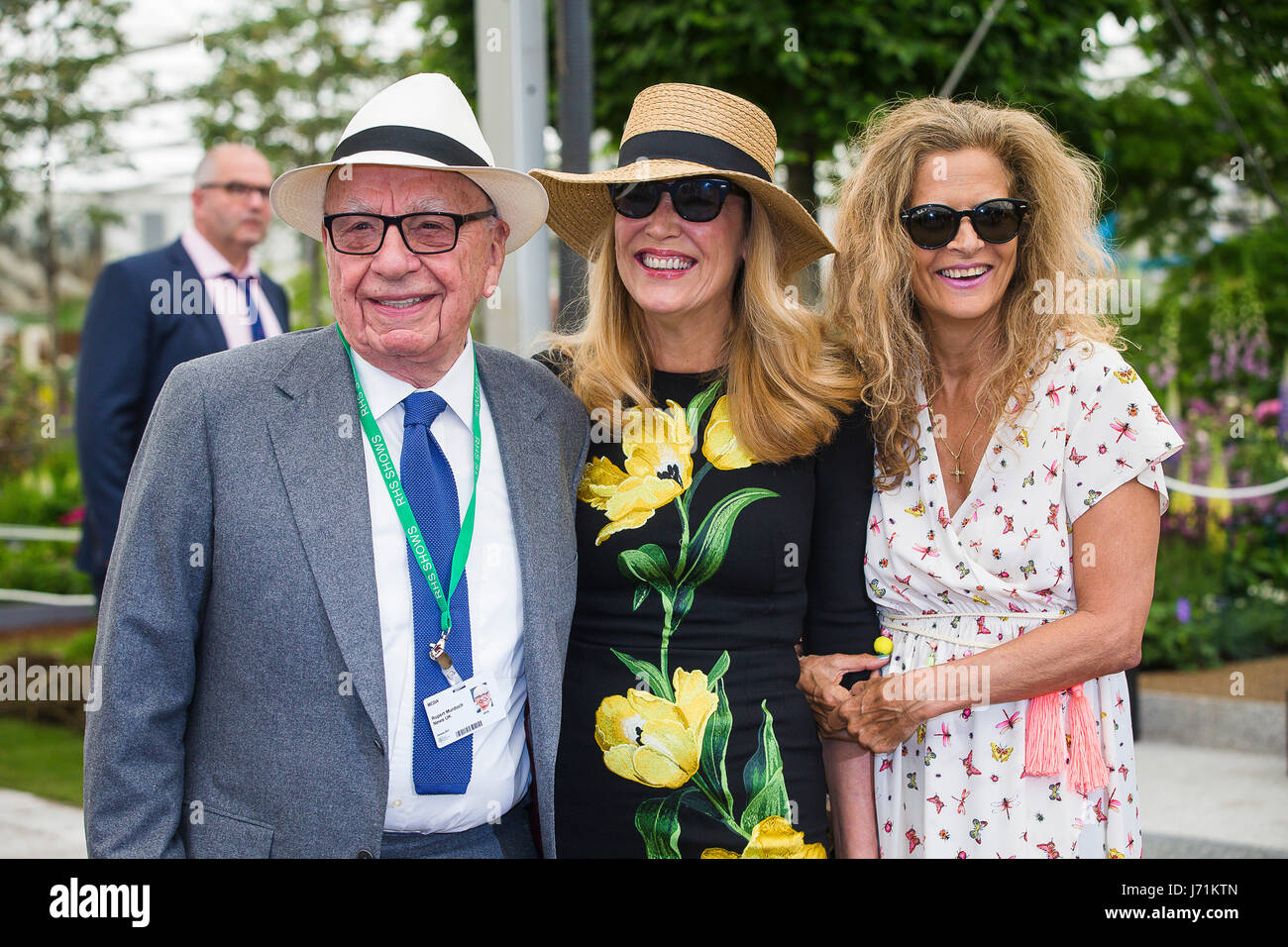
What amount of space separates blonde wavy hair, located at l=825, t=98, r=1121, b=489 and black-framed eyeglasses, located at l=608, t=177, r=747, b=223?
39cm

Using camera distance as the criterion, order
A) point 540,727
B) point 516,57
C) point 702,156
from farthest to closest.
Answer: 1. point 516,57
2. point 702,156
3. point 540,727

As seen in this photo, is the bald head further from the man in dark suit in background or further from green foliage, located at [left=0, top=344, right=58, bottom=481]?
green foliage, located at [left=0, top=344, right=58, bottom=481]

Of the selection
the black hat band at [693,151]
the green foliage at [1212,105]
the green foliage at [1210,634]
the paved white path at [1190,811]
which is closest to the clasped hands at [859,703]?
the black hat band at [693,151]

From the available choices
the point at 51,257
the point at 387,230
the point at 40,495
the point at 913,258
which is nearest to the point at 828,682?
the point at 913,258

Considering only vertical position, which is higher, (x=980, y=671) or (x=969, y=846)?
(x=980, y=671)

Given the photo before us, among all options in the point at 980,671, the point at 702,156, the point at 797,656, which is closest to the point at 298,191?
the point at 702,156

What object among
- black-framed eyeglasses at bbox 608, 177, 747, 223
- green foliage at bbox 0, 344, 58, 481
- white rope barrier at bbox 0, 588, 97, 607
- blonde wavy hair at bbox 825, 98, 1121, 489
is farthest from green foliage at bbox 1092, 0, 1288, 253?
green foliage at bbox 0, 344, 58, 481

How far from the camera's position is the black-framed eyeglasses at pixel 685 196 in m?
2.59

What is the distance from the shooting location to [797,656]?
263 centimetres

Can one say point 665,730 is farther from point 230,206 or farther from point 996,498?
point 230,206

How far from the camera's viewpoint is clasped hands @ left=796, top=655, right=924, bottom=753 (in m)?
2.47

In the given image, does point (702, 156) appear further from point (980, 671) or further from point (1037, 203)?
point (980, 671)

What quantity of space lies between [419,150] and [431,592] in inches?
33.6

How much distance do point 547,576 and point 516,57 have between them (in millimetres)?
2502
